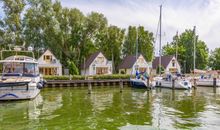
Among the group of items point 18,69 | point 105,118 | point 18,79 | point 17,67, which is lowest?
point 105,118

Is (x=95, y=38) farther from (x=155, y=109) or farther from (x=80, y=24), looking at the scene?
(x=155, y=109)

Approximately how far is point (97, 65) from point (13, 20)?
55.8 feet

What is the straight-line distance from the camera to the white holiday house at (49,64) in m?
52.6

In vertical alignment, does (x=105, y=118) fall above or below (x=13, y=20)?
below

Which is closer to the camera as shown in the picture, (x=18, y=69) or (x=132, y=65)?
(x=18, y=69)

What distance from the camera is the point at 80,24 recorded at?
185 feet

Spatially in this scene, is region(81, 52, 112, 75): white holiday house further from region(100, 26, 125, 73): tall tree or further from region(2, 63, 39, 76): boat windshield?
region(2, 63, 39, 76): boat windshield

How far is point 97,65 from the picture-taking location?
187 feet

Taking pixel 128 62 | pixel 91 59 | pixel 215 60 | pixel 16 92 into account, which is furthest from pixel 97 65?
pixel 215 60

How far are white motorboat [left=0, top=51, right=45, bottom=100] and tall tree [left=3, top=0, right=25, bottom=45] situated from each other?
29.4 meters

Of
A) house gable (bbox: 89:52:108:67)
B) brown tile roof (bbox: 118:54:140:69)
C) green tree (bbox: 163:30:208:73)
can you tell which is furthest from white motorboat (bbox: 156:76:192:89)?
green tree (bbox: 163:30:208:73)

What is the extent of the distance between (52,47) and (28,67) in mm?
31992

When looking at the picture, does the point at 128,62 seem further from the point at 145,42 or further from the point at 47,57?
the point at 47,57

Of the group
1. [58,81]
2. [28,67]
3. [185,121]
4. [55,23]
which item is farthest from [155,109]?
[55,23]
